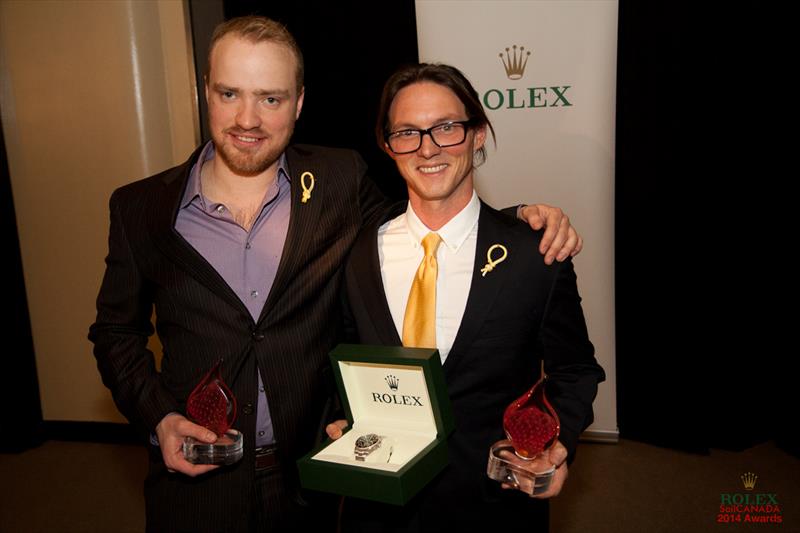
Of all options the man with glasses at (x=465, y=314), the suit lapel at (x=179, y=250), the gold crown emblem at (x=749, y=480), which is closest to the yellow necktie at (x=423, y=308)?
the man with glasses at (x=465, y=314)

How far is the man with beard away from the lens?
1741mm

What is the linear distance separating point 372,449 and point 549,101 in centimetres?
262

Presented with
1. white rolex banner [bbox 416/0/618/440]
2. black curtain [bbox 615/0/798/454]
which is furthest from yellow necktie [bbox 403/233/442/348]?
black curtain [bbox 615/0/798/454]

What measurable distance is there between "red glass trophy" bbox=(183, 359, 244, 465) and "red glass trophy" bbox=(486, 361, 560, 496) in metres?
0.63

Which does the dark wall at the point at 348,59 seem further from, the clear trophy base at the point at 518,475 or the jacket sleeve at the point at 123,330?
the clear trophy base at the point at 518,475

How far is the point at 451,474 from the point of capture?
1.60m

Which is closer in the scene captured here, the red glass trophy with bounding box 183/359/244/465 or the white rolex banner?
the red glass trophy with bounding box 183/359/244/465

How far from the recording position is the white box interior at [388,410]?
1.43 m

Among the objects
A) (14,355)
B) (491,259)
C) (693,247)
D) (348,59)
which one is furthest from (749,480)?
(14,355)

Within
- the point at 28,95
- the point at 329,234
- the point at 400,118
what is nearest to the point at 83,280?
the point at 28,95

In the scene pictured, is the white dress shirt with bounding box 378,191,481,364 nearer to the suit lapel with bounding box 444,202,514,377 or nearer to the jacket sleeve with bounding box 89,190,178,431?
the suit lapel with bounding box 444,202,514,377

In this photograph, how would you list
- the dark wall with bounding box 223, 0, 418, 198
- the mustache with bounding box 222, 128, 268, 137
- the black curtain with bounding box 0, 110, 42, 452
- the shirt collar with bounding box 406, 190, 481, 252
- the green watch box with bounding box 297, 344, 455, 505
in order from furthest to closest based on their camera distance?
1. the black curtain with bounding box 0, 110, 42, 452
2. the dark wall with bounding box 223, 0, 418, 198
3. the mustache with bounding box 222, 128, 268, 137
4. the shirt collar with bounding box 406, 190, 481, 252
5. the green watch box with bounding box 297, 344, 455, 505

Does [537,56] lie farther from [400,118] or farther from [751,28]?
[400,118]

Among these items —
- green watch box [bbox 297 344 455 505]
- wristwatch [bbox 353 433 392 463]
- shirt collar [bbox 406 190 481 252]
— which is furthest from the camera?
shirt collar [bbox 406 190 481 252]
